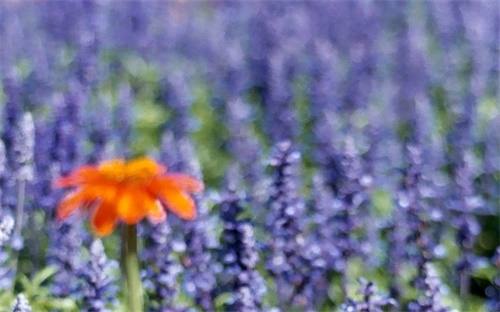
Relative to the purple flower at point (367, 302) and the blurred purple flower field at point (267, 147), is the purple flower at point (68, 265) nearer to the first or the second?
the blurred purple flower field at point (267, 147)

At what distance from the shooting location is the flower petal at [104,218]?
2.85 m

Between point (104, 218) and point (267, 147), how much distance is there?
4.06 m

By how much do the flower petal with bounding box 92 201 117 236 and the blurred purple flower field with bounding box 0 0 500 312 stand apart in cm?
46

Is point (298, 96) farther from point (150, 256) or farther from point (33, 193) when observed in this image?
point (150, 256)

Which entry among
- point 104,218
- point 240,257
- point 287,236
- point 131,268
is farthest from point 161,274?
point 104,218

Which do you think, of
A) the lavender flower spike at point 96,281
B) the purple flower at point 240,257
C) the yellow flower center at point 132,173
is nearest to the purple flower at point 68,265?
the lavender flower spike at point 96,281

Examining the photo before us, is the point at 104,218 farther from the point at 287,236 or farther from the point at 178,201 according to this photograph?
the point at 287,236

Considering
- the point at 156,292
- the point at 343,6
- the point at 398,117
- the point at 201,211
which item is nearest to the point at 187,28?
the point at 343,6

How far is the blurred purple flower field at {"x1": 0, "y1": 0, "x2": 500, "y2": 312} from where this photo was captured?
409 cm

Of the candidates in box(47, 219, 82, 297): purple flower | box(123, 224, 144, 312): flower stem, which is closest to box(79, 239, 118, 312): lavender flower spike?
box(123, 224, 144, 312): flower stem

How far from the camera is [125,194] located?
292 cm

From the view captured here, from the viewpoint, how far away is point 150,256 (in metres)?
4.16

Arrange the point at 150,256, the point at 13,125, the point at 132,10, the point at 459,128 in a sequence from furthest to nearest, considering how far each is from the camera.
Result: the point at 132,10, the point at 459,128, the point at 13,125, the point at 150,256

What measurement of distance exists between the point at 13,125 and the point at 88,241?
0.84 meters
